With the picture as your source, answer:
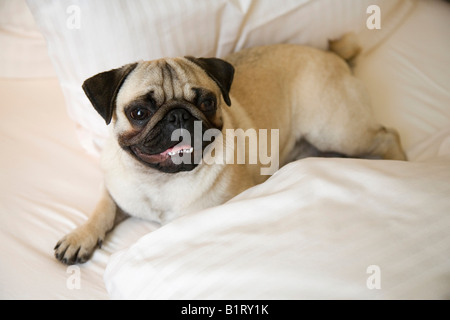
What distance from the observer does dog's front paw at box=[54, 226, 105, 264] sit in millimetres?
1484

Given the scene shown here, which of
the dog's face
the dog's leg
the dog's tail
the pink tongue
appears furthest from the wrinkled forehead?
the dog's tail

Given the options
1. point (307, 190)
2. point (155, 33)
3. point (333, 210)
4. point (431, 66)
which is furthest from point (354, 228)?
point (431, 66)

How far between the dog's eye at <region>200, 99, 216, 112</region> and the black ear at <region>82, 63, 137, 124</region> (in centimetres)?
30

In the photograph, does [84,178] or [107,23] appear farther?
[84,178]

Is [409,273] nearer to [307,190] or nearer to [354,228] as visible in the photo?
[354,228]

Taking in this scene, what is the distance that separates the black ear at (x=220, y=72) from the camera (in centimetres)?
159

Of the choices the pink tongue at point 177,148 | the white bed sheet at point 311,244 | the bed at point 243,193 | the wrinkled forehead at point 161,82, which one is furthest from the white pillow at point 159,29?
the white bed sheet at point 311,244

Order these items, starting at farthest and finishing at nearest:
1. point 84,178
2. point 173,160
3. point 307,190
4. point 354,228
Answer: point 84,178 < point 173,160 < point 307,190 < point 354,228

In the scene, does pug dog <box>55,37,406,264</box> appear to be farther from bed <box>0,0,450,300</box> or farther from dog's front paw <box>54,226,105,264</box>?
bed <box>0,0,450,300</box>

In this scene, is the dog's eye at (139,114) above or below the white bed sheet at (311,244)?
above

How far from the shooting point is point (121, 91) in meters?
1.49

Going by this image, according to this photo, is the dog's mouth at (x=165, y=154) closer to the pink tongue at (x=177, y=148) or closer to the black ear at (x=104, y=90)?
the pink tongue at (x=177, y=148)

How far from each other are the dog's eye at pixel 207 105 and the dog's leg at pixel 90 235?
56cm
